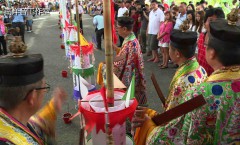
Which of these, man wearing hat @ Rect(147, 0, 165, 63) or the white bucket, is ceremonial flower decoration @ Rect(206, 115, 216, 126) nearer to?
the white bucket

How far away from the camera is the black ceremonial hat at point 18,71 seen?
52.2 inches

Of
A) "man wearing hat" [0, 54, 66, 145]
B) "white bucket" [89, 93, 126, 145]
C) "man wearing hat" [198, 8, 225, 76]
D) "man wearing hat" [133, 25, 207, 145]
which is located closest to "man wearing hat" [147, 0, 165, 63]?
"man wearing hat" [198, 8, 225, 76]

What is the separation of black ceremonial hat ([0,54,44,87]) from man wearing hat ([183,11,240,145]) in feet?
2.91

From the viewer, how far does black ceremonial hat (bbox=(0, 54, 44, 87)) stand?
133cm

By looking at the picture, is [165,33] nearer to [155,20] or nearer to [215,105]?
[155,20]

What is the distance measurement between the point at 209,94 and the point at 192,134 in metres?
0.26

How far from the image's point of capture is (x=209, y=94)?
4.70 feet

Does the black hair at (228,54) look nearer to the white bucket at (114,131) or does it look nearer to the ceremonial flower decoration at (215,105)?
the ceremonial flower decoration at (215,105)

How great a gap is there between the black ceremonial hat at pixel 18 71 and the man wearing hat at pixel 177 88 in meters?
0.77

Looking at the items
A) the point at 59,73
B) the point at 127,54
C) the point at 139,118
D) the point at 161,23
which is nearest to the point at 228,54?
the point at 139,118

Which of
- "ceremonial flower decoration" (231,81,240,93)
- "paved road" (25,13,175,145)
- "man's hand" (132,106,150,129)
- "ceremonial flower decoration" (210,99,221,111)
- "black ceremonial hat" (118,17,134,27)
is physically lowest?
"paved road" (25,13,175,145)

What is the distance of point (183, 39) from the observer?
6.92 ft

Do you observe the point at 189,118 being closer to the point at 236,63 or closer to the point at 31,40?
the point at 236,63

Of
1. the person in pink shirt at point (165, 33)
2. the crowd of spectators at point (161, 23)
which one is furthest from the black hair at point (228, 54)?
the person in pink shirt at point (165, 33)
